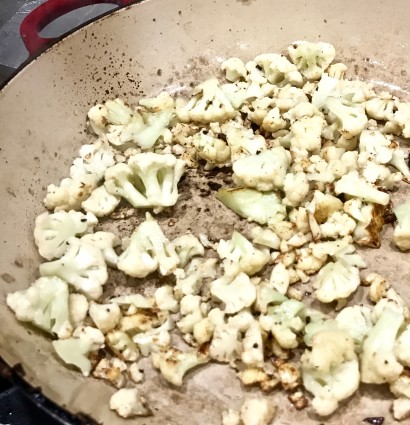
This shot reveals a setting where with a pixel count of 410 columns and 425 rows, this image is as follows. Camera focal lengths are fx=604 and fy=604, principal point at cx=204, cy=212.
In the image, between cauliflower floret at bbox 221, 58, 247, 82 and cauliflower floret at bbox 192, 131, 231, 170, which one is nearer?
cauliflower floret at bbox 192, 131, 231, 170

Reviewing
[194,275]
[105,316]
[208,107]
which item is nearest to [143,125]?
[208,107]

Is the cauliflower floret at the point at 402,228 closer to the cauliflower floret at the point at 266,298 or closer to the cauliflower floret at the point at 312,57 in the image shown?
the cauliflower floret at the point at 266,298

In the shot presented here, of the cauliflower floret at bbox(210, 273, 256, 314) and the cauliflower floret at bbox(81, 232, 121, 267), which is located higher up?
the cauliflower floret at bbox(81, 232, 121, 267)

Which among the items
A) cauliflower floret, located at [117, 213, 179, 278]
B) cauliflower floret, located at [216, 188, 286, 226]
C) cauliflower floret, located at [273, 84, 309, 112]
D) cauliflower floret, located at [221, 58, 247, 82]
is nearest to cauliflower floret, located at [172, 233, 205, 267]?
cauliflower floret, located at [117, 213, 179, 278]

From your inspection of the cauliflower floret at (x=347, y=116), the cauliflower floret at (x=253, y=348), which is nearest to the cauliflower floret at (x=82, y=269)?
the cauliflower floret at (x=253, y=348)

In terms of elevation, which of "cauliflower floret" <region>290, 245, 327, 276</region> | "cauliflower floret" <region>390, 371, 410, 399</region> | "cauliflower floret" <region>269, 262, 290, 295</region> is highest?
"cauliflower floret" <region>269, 262, 290, 295</region>

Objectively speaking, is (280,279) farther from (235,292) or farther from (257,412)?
(257,412)

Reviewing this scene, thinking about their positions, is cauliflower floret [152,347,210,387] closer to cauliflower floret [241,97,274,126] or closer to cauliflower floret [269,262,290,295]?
cauliflower floret [269,262,290,295]
